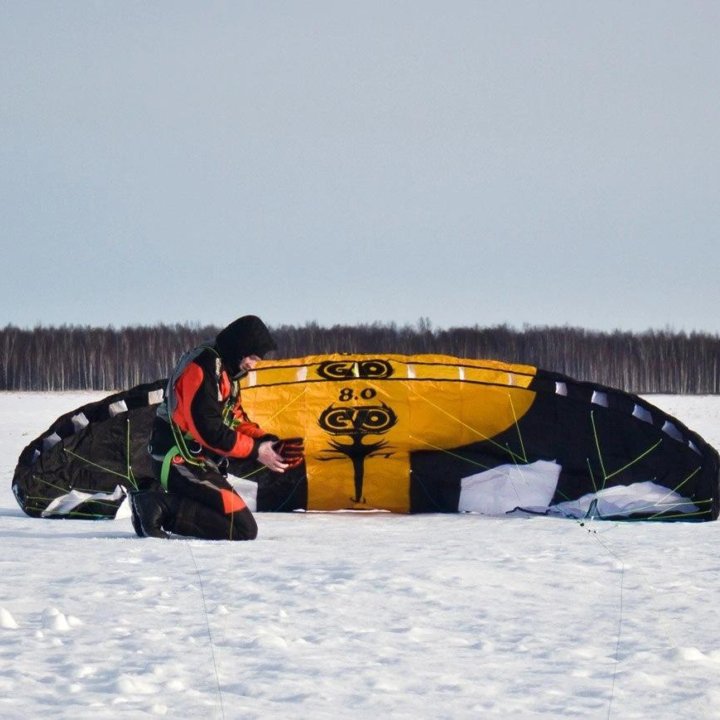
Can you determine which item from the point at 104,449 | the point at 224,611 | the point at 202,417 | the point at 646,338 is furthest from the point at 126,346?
A: the point at 224,611

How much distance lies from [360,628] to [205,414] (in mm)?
2054

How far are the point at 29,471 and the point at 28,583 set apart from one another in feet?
9.70

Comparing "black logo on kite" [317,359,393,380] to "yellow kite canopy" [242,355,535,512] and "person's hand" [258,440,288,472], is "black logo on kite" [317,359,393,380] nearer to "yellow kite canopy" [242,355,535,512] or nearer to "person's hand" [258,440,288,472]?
"yellow kite canopy" [242,355,535,512]

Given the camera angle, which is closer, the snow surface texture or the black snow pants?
the snow surface texture

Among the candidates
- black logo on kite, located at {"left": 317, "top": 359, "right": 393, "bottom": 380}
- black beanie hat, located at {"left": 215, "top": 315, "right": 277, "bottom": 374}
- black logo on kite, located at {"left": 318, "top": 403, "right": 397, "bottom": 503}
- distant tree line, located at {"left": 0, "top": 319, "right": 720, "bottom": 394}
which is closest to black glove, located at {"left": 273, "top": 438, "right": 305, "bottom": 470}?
black beanie hat, located at {"left": 215, "top": 315, "right": 277, "bottom": 374}

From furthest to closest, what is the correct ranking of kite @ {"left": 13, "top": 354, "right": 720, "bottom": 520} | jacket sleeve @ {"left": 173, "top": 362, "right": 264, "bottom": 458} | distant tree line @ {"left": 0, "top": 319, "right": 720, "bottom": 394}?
distant tree line @ {"left": 0, "top": 319, "right": 720, "bottom": 394} → kite @ {"left": 13, "top": 354, "right": 720, "bottom": 520} → jacket sleeve @ {"left": 173, "top": 362, "right": 264, "bottom": 458}

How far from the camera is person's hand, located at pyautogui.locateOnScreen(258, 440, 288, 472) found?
535 centimetres

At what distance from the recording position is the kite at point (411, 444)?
682cm

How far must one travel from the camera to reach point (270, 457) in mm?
5352

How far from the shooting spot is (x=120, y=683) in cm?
280

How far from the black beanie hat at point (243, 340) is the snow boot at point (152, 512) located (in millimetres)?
711

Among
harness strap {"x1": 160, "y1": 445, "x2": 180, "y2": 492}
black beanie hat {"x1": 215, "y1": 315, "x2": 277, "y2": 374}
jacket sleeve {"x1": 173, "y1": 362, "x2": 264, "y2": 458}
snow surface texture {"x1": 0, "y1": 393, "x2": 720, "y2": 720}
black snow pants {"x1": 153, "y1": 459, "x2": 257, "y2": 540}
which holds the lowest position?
snow surface texture {"x1": 0, "y1": 393, "x2": 720, "y2": 720}

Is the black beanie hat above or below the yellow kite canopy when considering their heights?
above

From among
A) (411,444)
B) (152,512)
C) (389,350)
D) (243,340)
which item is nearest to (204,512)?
(152,512)
